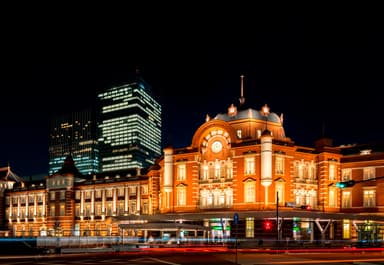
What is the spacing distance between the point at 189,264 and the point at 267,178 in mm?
33096

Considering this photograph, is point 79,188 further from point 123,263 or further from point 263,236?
point 123,263

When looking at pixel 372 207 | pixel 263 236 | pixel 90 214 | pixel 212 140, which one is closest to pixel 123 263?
pixel 263 236

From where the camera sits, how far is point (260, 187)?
64.9 m

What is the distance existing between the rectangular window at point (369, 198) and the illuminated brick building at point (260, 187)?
0.06 m

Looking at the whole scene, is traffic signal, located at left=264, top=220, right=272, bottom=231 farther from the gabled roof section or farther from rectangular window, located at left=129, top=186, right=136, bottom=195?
the gabled roof section

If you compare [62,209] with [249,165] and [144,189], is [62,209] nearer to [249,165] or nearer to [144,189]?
[144,189]

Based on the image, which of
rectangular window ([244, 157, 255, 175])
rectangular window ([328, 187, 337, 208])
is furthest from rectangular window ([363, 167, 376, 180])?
rectangular window ([244, 157, 255, 175])

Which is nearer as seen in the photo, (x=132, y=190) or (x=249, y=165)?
(x=249, y=165)

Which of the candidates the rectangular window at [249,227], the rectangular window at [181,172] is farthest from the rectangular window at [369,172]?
the rectangular window at [181,172]

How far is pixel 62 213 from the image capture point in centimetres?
9944

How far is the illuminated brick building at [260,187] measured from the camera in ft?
209

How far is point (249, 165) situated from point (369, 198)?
14.9 meters

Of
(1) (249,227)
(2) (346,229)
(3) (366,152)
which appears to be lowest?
(2) (346,229)

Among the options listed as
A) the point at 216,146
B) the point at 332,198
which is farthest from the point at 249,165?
the point at 332,198
